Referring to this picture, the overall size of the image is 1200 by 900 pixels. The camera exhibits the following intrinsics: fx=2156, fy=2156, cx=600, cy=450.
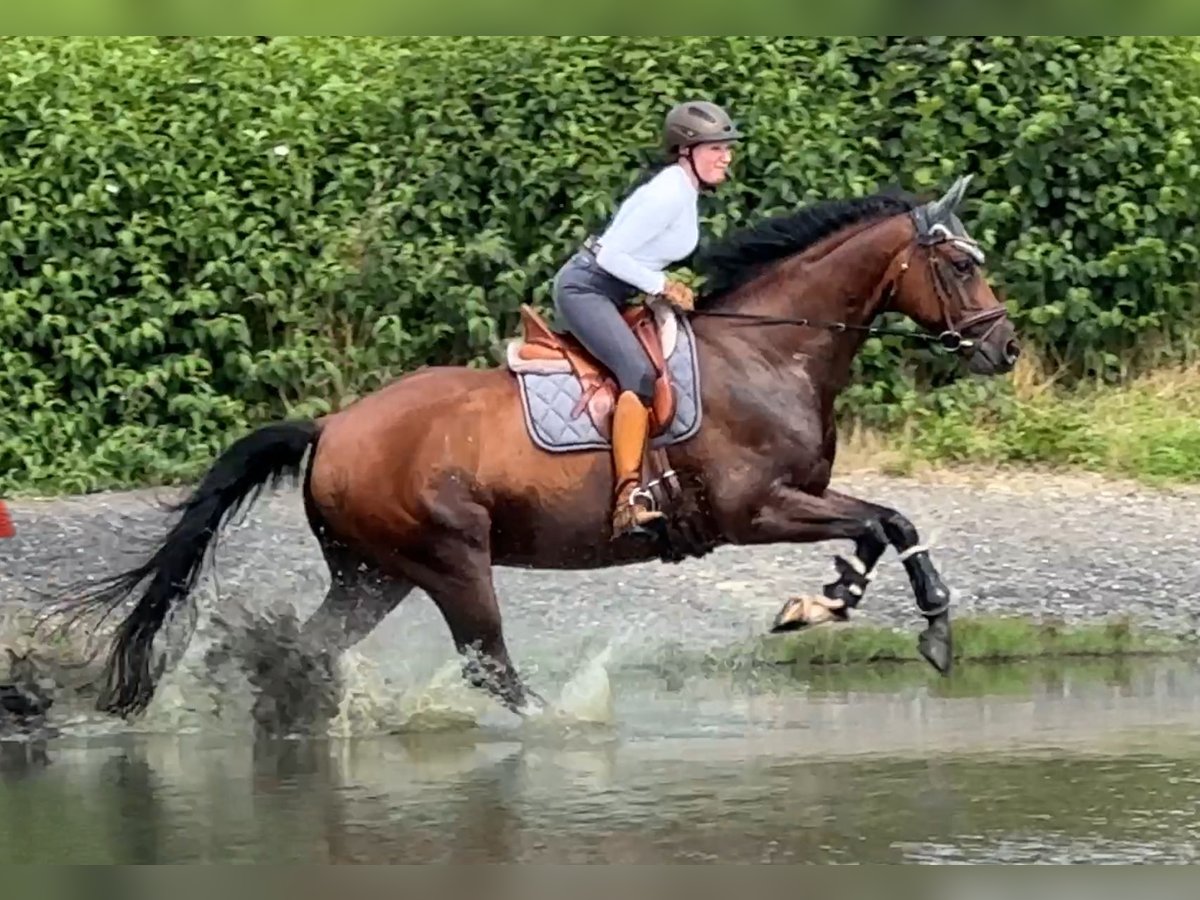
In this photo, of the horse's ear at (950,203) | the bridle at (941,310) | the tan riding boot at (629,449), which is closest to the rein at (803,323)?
the bridle at (941,310)

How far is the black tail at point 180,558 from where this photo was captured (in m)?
8.27

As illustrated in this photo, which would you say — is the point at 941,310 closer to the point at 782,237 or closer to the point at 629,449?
the point at 782,237

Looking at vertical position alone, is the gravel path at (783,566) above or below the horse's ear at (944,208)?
below

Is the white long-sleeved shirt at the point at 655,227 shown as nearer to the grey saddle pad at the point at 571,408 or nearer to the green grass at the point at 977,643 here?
the grey saddle pad at the point at 571,408

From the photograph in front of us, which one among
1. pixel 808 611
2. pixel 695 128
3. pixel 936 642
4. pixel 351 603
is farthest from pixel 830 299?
pixel 351 603

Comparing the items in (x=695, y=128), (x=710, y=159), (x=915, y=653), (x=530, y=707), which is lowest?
(x=530, y=707)

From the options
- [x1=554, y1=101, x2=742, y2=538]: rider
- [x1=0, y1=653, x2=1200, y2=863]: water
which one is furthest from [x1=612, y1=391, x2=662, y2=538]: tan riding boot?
[x1=0, y1=653, x2=1200, y2=863]: water

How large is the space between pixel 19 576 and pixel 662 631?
3100 millimetres

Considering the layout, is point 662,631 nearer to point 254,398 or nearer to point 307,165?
point 254,398

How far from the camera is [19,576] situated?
10336mm

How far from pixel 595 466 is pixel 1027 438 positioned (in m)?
3.85

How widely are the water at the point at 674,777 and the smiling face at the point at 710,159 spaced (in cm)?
215

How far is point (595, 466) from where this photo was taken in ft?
26.8
